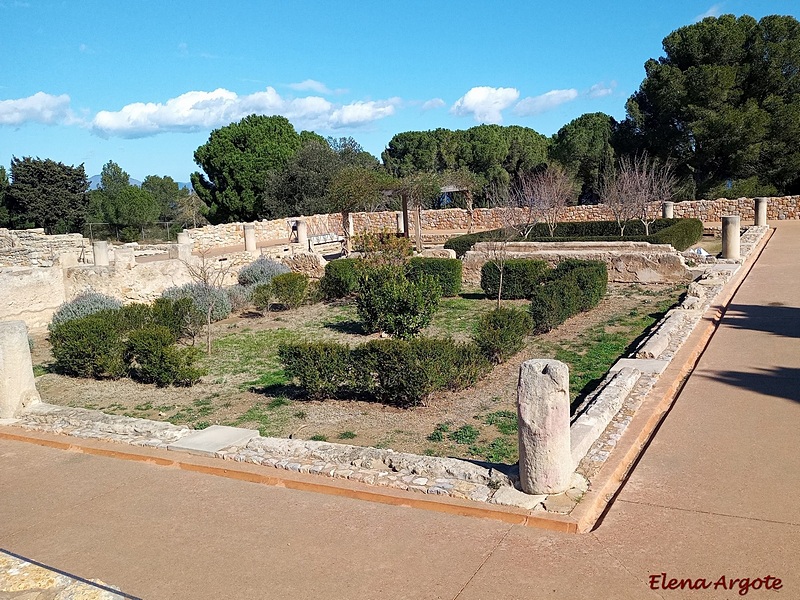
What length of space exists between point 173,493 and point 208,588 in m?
1.54

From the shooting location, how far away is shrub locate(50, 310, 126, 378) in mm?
9844

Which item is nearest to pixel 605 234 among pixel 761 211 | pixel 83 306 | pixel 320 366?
pixel 761 211

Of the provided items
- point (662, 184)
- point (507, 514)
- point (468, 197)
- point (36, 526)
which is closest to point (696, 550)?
point (507, 514)

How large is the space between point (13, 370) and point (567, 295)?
8115mm

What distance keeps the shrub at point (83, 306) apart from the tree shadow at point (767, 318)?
11251 mm

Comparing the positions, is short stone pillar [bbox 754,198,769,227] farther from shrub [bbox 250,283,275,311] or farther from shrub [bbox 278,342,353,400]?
shrub [bbox 278,342,353,400]

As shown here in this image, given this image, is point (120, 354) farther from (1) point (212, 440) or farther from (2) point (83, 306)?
(2) point (83, 306)

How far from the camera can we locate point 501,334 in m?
9.04

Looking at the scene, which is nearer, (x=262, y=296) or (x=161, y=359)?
(x=161, y=359)

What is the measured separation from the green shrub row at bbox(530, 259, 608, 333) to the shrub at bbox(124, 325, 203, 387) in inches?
204

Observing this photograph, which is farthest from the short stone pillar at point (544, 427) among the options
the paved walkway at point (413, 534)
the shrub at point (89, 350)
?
the shrub at point (89, 350)

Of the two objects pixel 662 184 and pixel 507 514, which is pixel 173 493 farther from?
pixel 662 184

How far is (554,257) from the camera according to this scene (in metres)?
16.4

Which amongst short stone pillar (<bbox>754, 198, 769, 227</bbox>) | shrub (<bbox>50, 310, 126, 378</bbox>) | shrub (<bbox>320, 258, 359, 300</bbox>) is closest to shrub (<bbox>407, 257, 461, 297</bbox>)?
shrub (<bbox>320, 258, 359, 300</bbox>)
